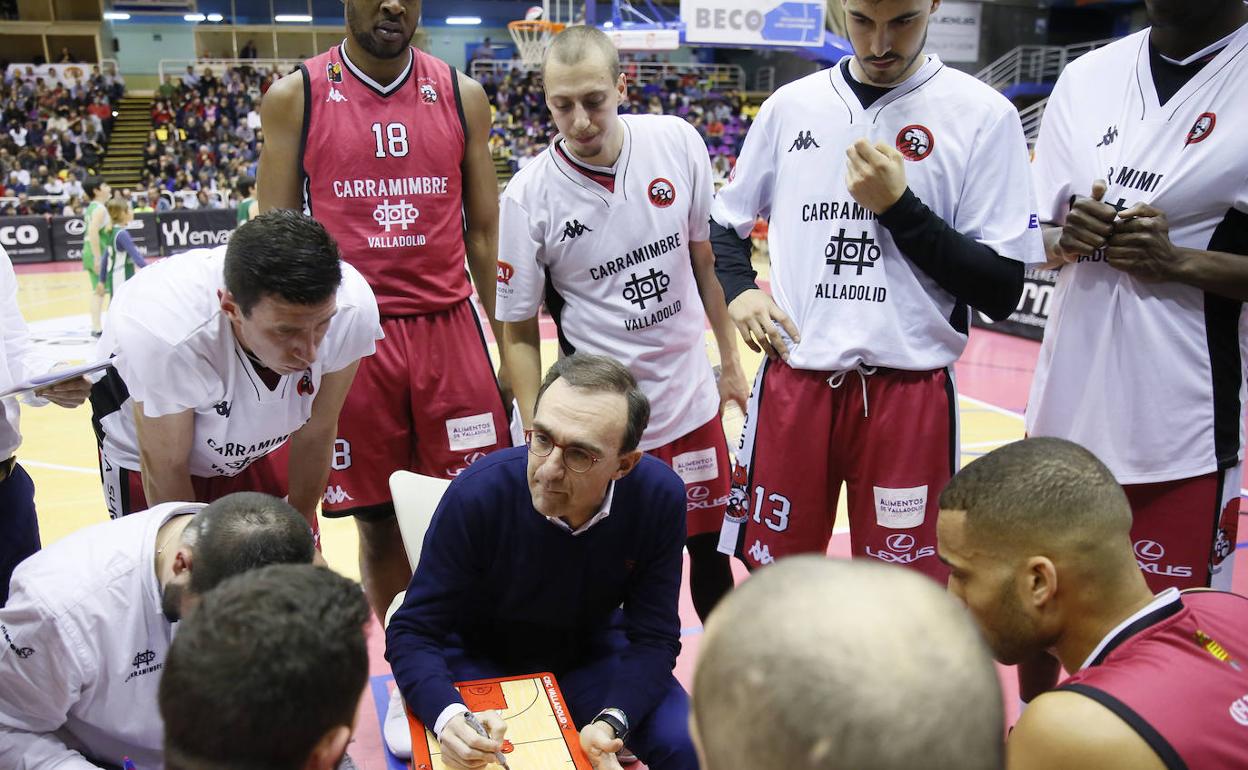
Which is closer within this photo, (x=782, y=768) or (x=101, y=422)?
(x=782, y=768)

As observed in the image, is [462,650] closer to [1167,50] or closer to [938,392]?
[938,392]

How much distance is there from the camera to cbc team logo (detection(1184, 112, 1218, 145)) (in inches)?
94.5

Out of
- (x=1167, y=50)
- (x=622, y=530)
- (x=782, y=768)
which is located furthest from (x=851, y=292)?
(x=782, y=768)

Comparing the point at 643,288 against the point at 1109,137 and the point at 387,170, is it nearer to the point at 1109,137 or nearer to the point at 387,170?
the point at 387,170

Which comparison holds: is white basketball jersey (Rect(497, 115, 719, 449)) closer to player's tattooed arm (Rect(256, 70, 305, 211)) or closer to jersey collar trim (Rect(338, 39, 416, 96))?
jersey collar trim (Rect(338, 39, 416, 96))

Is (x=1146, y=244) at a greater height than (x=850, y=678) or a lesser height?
greater

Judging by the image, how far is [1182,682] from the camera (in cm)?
157

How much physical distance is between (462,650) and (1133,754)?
1605mm

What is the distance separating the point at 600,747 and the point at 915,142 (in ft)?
5.38

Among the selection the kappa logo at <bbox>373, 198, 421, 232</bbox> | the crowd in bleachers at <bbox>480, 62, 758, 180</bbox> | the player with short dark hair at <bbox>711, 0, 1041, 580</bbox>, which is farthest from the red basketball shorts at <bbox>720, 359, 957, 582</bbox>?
the crowd in bleachers at <bbox>480, 62, 758, 180</bbox>

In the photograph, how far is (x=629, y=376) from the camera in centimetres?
244

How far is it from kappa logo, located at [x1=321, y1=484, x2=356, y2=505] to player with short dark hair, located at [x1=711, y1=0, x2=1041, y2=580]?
158cm

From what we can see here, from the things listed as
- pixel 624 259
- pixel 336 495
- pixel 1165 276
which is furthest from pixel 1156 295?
pixel 336 495

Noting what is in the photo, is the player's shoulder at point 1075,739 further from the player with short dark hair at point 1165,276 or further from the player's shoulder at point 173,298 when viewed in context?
the player's shoulder at point 173,298
